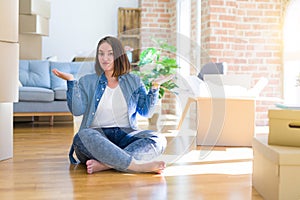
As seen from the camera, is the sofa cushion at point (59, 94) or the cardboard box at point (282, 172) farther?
the sofa cushion at point (59, 94)

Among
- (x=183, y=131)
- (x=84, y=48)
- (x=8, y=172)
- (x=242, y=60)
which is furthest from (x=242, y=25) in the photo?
(x=8, y=172)

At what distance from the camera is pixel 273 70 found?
191 inches

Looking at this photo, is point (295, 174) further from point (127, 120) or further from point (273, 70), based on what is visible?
point (273, 70)

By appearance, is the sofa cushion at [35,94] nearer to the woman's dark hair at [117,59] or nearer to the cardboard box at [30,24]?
the cardboard box at [30,24]

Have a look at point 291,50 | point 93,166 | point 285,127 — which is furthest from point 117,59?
point 291,50

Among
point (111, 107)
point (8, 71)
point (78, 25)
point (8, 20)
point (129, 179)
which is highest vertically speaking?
point (78, 25)

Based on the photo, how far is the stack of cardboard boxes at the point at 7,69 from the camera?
2.54m

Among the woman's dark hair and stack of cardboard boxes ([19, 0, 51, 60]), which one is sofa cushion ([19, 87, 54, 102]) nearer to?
stack of cardboard boxes ([19, 0, 51, 60])

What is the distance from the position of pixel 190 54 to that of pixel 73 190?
3.81 feet

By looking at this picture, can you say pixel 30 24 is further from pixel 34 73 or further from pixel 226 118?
pixel 226 118

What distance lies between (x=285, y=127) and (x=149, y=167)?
81 centimetres

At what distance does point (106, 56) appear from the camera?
233 centimetres

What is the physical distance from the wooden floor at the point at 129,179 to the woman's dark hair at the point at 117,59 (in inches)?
22.0

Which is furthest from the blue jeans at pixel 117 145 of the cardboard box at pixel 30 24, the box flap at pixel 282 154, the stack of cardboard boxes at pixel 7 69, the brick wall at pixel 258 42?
the cardboard box at pixel 30 24
